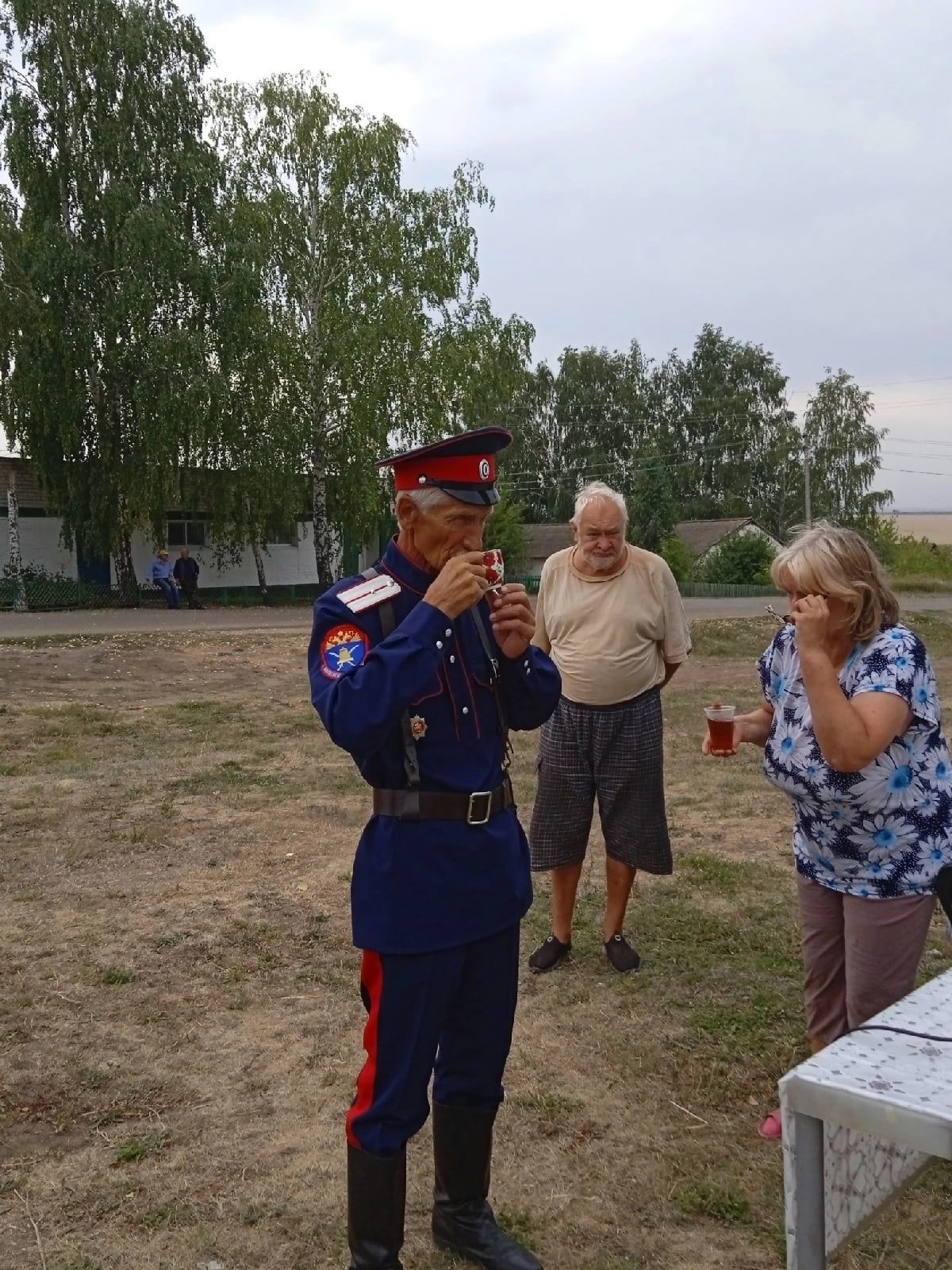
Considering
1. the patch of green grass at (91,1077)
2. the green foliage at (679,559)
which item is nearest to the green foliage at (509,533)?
the green foliage at (679,559)

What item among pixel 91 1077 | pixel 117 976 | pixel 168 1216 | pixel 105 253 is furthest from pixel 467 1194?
pixel 105 253

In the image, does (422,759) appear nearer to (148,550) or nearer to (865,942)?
(865,942)

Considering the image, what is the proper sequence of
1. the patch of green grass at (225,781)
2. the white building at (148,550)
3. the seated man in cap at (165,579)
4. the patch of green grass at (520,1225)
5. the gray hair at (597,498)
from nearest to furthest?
the patch of green grass at (520,1225) → the gray hair at (597,498) → the patch of green grass at (225,781) → the seated man in cap at (165,579) → the white building at (148,550)

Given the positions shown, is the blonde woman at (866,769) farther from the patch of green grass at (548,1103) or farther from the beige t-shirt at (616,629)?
the beige t-shirt at (616,629)

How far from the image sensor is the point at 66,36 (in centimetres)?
2227

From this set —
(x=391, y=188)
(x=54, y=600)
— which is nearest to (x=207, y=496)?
(x=54, y=600)

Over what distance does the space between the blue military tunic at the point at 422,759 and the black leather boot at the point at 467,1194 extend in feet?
1.68

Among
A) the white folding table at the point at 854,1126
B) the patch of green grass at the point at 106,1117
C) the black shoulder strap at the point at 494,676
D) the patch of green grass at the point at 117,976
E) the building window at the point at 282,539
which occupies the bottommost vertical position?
the patch of green grass at the point at 106,1117

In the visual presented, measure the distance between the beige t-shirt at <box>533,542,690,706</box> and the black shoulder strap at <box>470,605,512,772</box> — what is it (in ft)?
4.87

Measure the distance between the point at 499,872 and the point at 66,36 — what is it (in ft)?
81.7

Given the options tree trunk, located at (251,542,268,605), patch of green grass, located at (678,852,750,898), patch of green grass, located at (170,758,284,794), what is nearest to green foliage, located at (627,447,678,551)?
tree trunk, located at (251,542,268,605)

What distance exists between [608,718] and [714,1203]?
5.72 ft

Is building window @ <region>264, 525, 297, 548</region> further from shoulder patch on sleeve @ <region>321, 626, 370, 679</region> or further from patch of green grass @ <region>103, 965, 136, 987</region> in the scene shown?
shoulder patch on sleeve @ <region>321, 626, 370, 679</region>

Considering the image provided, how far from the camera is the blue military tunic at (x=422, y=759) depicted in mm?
2189
